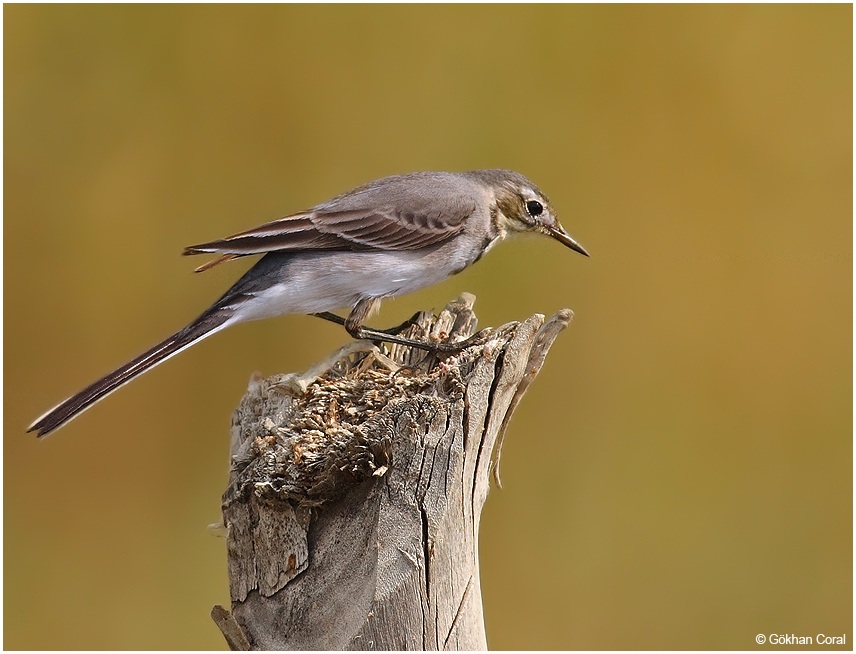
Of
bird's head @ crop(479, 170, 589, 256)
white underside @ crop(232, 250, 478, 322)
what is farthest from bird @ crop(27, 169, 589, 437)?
bird's head @ crop(479, 170, 589, 256)

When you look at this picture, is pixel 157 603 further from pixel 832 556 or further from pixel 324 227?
pixel 832 556

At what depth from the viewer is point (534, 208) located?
509 cm

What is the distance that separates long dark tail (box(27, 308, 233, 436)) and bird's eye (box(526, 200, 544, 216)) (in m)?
1.85

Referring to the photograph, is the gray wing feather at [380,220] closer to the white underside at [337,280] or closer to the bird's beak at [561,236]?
the white underside at [337,280]

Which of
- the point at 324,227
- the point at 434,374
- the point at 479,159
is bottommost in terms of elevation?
the point at 434,374

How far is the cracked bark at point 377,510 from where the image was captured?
3.02 metres

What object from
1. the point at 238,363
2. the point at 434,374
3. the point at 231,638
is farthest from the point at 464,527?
the point at 238,363

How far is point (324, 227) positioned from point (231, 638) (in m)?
1.93

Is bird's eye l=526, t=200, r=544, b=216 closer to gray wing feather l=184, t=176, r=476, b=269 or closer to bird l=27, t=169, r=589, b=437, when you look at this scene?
bird l=27, t=169, r=589, b=437

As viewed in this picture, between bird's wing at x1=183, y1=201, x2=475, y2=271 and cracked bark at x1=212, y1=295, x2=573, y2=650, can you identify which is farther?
bird's wing at x1=183, y1=201, x2=475, y2=271

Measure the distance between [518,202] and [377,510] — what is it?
8.03ft

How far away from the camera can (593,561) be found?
6332mm

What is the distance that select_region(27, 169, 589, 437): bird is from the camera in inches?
166

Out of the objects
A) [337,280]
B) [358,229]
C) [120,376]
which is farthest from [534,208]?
[120,376]
